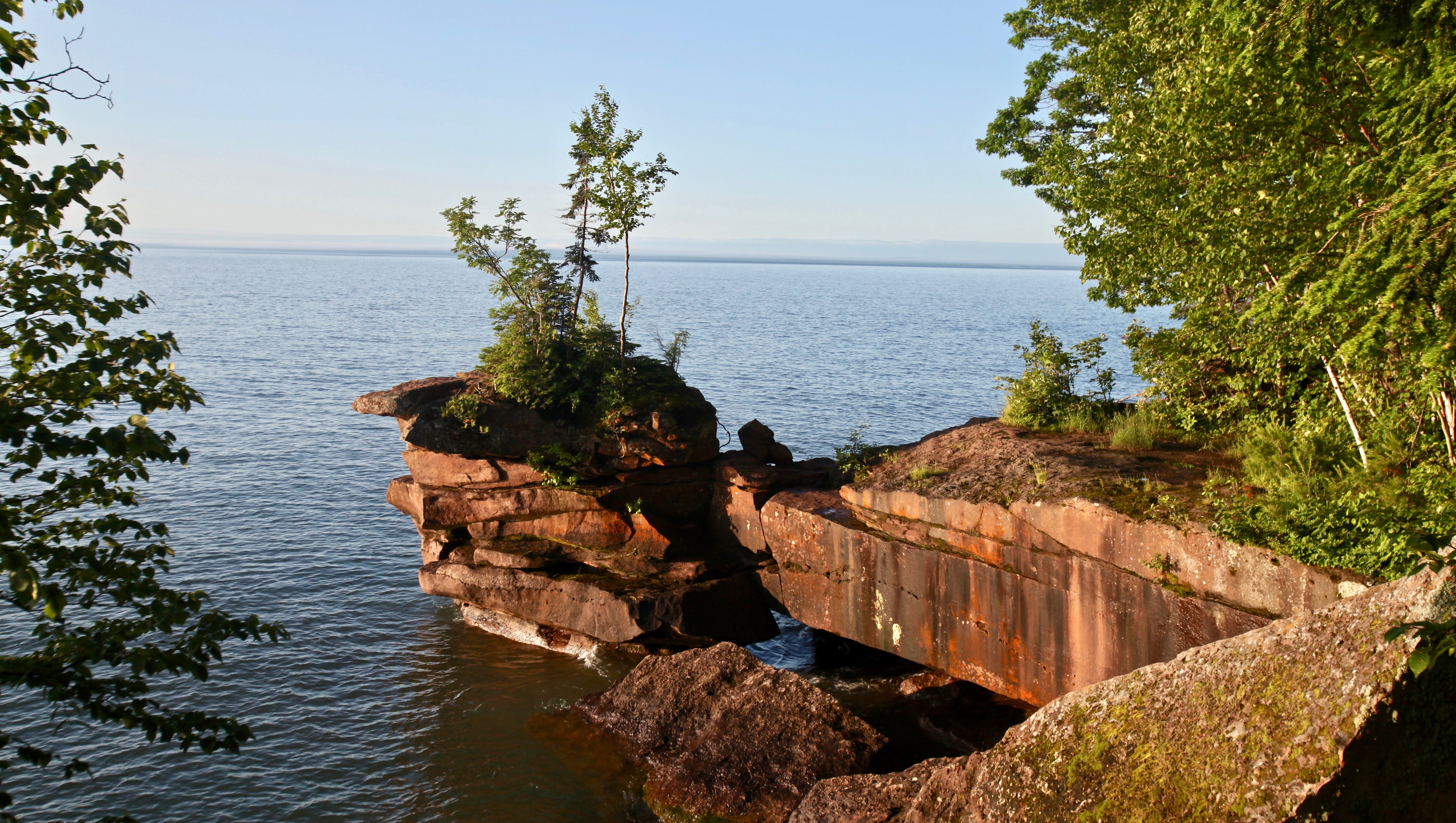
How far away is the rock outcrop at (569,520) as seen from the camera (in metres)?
22.9

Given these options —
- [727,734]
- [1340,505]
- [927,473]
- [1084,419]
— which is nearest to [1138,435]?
[1084,419]

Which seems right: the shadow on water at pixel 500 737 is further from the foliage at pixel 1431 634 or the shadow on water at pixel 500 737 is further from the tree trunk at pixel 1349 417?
the tree trunk at pixel 1349 417

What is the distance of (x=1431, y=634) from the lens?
670cm

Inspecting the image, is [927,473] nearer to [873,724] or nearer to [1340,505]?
[873,724]

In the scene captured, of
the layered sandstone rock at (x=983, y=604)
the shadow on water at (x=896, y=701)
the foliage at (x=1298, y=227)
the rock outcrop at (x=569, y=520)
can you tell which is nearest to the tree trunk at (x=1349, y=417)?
the foliage at (x=1298, y=227)

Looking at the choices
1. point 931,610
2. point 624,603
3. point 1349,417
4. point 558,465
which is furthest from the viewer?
point 558,465

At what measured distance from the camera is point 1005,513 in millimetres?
18078

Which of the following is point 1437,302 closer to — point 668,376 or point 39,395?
point 39,395

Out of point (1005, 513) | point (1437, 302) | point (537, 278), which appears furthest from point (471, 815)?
point (1437, 302)

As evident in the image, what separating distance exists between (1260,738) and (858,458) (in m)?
14.6

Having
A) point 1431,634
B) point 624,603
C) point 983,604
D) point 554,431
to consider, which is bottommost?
point 624,603

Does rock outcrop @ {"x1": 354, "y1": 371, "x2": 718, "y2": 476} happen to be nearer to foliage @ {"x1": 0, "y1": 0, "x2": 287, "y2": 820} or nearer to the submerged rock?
the submerged rock

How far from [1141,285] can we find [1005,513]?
29.0 ft

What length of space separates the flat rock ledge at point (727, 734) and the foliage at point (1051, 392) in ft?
30.5
